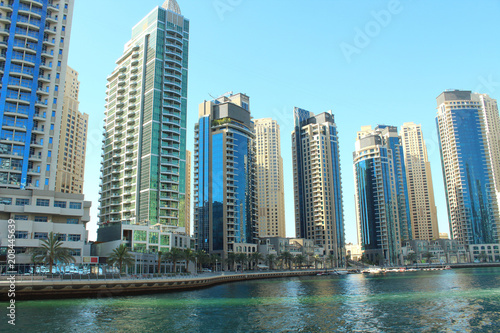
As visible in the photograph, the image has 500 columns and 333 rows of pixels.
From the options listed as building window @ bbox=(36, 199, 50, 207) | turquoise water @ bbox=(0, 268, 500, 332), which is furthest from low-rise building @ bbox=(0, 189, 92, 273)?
turquoise water @ bbox=(0, 268, 500, 332)

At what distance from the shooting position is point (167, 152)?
458 feet

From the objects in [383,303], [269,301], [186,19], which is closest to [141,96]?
[186,19]

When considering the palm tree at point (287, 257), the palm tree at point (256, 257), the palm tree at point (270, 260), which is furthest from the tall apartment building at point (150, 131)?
the palm tree at point (287, 257)

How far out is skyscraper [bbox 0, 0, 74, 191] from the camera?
102 m

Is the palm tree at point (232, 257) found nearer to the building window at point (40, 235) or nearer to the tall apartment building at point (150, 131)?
the tall apartment building at point (150, 131)

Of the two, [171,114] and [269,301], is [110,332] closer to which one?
[269,301]

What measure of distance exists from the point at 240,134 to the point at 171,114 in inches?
1942

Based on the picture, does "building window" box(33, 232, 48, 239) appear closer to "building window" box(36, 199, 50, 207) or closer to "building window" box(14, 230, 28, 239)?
"building window" box(14, 230, 28, 239)

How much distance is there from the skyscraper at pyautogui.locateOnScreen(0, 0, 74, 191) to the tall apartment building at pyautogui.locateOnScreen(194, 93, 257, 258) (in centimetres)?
7636

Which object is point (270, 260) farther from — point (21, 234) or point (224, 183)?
point (21, 234)

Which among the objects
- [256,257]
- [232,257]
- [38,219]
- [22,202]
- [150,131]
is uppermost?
[150,131]

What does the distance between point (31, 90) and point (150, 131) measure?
3979 centimetres

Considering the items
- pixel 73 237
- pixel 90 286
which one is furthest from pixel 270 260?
pixel 90 286

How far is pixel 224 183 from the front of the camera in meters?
174
